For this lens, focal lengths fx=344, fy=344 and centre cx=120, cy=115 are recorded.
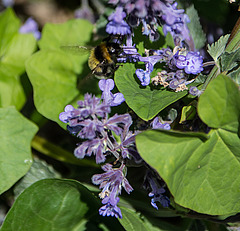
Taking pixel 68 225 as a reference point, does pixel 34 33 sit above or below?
above

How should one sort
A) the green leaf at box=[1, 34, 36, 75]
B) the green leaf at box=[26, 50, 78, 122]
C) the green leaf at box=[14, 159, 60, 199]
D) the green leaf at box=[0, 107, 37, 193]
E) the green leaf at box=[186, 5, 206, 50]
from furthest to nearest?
the green leaf at box=[1, 34, 36, 75]
the green leaf at box=[14, 159, 60, 199]
the green leaf at box=[26, 50, 78, 122]
the green leaf at box=[0, 107, 37, 193]
the green leaf at box=[186, 5, 206, 50]

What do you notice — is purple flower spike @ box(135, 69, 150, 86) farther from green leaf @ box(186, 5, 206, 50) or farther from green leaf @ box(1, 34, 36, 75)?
green leaf @ box(1, 34, 36, 75)

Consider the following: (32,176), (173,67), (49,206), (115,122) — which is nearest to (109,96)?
(115,122)

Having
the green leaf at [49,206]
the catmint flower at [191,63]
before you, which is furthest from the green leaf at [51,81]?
the catmint flower at [191,63]

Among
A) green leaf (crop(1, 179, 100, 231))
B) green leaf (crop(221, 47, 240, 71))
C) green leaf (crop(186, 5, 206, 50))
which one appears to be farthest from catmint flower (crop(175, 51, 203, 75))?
green leaf (crop(1, 179, 100, 231))

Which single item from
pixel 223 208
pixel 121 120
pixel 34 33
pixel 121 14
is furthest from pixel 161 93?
pixel 34 33

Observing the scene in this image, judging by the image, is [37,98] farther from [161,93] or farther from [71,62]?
[161,93]
